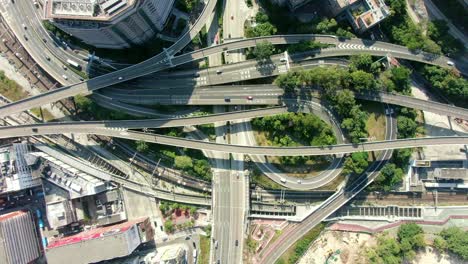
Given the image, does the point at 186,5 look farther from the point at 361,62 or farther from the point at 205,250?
the point at 205,250

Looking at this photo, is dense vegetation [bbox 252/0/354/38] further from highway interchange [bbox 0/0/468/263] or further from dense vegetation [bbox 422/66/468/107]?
dense vegetation [bbox 422/66/468/107]

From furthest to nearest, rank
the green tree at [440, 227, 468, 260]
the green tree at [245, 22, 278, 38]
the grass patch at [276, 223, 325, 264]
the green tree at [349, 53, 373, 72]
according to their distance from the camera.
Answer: the grass patch at [276, 223, 325, 264] < the green tree at [245, 22, 278, 38] < the green tree at [440, 227, 468, 260] < the green tree at [349, 53, 373, 72]

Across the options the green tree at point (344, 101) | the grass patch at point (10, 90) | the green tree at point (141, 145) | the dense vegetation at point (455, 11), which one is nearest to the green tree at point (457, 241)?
the green tree at point (344, 101)

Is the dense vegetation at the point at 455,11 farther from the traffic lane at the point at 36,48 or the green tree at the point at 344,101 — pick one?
the traffic lane at the point at 36,48

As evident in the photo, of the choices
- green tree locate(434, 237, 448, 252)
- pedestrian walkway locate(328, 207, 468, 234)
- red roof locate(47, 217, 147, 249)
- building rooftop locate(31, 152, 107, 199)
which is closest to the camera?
red roof locate(47, 217, 147, 249)

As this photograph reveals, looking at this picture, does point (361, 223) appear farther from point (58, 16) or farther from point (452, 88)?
point (58, 16)

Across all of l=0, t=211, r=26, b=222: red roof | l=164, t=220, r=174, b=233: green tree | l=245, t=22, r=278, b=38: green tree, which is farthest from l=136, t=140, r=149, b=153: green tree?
l=245, t=22, r=278, b=38: green tree
